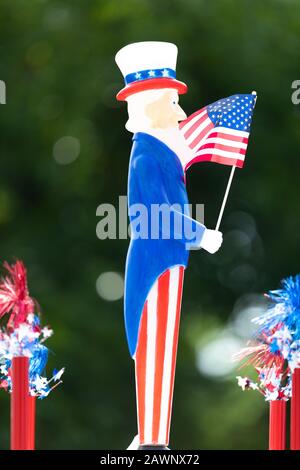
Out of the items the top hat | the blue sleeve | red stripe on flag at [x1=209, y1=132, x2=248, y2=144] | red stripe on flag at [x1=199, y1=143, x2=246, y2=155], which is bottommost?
the blue sleeve

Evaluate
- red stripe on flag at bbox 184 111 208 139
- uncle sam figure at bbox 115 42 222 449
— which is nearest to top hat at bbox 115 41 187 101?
uncle sam figure at bbox 115 42 222 449

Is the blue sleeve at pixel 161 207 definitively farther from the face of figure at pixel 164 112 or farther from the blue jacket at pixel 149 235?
the face of figure at pixel 164 112

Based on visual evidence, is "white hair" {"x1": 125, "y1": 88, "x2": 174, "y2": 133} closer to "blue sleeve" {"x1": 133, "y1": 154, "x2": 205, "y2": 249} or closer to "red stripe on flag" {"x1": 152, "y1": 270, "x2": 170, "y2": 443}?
"blue sleeve" {"x1": 133, "y1": 154, "x2": 205, "y2": 249}

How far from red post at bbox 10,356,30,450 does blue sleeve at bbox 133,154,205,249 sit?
2.67 feet

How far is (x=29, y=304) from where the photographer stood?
5.07 metres

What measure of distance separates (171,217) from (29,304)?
2.18ft

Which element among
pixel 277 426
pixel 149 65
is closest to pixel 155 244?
pixel 149 65

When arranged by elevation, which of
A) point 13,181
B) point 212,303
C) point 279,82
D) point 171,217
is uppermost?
point 279,82

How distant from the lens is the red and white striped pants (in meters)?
5.36

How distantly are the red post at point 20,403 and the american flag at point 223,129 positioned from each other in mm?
1214

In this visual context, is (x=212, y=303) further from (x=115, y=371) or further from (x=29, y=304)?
(x=29, y=304)

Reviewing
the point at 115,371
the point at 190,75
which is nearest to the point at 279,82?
the point at 190,75

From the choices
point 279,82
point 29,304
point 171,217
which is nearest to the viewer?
point 29,304

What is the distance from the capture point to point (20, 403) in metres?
4.88
